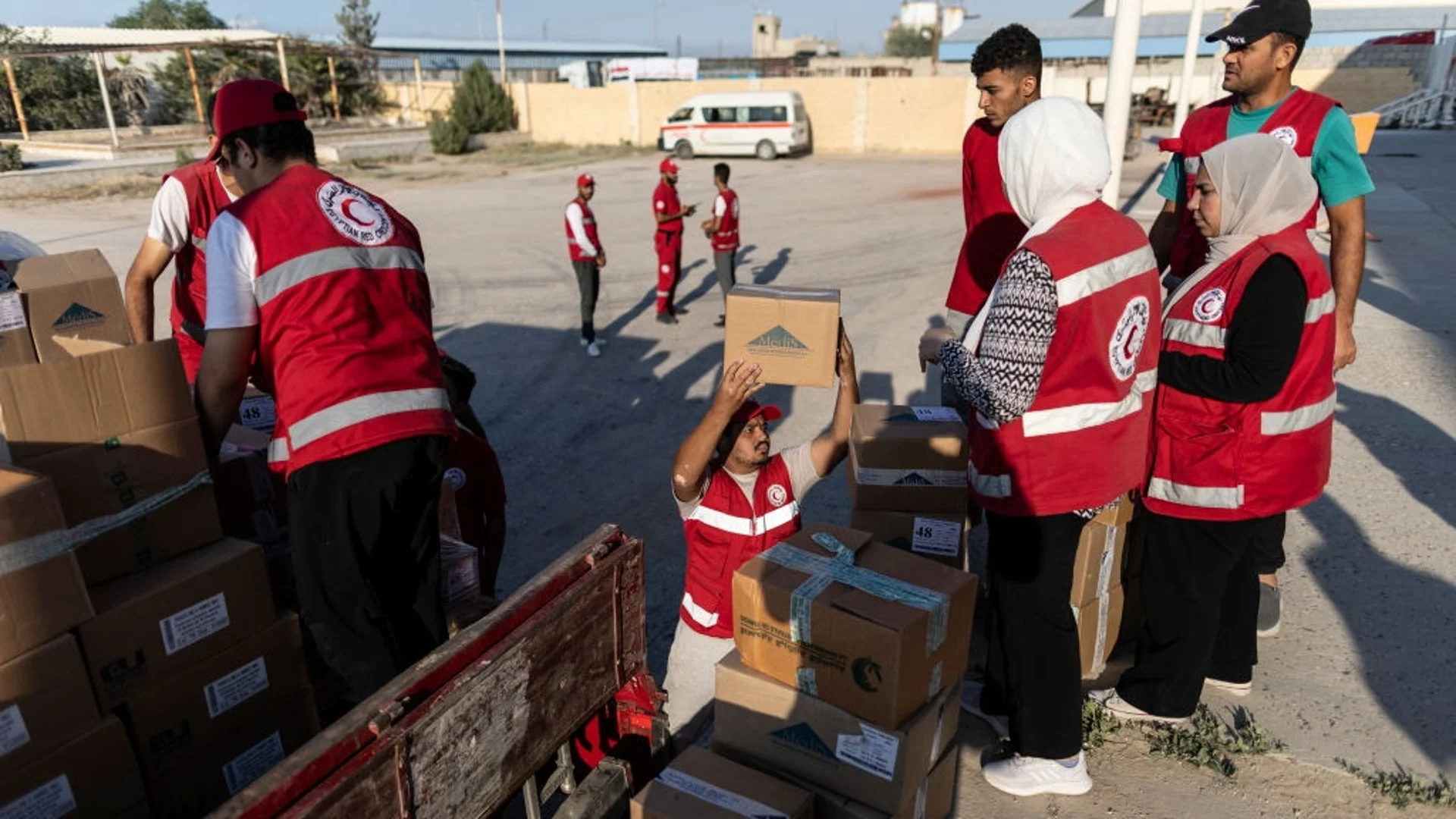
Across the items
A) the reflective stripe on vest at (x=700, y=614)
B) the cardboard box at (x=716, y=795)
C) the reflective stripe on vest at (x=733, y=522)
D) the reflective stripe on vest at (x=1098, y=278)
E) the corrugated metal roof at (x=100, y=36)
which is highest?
the corrugated metal roof at (x=100, y=36)

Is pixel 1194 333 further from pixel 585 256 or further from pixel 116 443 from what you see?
pixel 585 256

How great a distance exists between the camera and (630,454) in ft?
19.7

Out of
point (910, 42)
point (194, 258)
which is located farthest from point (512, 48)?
point (194, 258)

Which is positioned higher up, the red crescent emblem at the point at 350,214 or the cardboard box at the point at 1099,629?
the red crescent emblem at the point at 350,214

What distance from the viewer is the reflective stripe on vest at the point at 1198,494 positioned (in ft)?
9.18

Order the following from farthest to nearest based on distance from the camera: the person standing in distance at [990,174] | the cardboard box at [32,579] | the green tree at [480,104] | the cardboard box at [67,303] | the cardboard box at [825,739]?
the green tree at [480,104], the person standing in distance at [990,174], the cardboard box at [67,303], the cardboard box at [825,739], the cardboard box at [32,579]

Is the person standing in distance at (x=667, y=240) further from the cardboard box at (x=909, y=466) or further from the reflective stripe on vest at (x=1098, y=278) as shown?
the reflective stripe on vest at (x=1098, y=278)

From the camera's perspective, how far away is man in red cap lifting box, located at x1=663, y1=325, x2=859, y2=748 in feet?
9.68

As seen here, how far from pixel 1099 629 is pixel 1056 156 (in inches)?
72.3

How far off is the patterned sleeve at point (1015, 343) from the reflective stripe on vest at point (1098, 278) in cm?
3

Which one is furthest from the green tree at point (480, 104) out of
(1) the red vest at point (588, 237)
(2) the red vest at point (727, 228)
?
(1) the red vest at point (588, 237)

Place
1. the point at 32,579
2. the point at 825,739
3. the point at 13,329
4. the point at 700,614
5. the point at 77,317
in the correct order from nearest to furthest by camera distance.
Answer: the point at 32,579
the point at 825,739
the point at 13,329
the point at 77,317
the point at 700,614

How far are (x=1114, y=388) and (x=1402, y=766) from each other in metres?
1.81

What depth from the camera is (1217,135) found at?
139 inches
